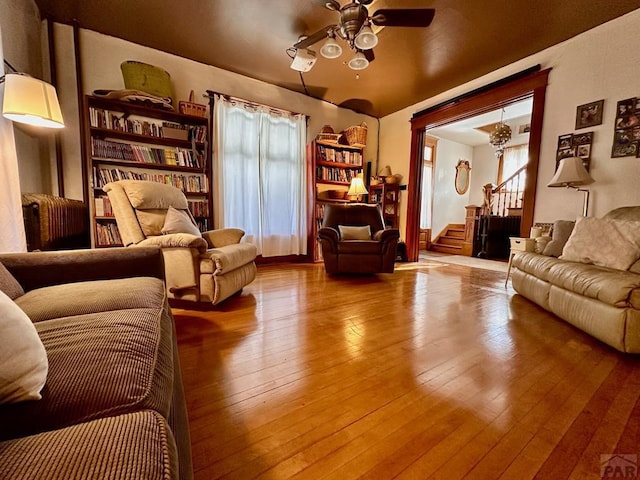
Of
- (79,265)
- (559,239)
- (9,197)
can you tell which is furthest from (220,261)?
(559,239)

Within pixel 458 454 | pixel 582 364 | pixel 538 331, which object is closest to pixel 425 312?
pixel 538 331

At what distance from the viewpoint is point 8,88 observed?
1.56 meters

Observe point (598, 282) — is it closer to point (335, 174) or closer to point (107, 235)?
point (335, 174)

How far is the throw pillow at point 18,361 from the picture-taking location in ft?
1.51

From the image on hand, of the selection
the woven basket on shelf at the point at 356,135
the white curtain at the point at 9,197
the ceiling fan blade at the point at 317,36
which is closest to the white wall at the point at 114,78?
the woven basket on shelf at the point at 356,135

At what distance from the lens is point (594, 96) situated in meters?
2.61

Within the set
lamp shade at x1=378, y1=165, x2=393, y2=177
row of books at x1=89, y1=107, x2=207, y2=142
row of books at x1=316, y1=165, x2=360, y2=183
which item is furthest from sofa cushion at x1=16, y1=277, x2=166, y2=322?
lamp shade at x1=378, y1=165, x2=393, y2=177

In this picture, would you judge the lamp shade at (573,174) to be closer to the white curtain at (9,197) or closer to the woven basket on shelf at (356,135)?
the woven basket on shelf at (356,135)

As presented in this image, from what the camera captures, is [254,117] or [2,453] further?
[254,117]

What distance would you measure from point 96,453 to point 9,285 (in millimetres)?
1134

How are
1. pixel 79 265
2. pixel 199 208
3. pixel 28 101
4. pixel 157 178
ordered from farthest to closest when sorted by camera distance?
pixel 199 208 → pixel 157 178 → pixel 28 101 → pixel 79 265

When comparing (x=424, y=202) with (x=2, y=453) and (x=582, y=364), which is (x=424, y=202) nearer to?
(x=582, y=364)

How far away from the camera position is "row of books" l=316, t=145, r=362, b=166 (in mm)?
4324

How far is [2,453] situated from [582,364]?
6.78 feet
